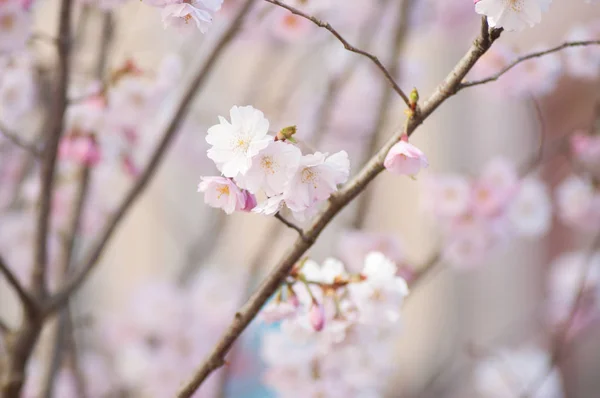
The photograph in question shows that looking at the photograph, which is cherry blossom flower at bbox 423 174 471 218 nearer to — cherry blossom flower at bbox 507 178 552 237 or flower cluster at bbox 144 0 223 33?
cherry blossom flower at bbox 507 178 552 237

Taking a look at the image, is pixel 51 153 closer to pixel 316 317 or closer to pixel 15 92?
pixel 15 92

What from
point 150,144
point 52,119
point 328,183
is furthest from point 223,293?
point 328,183

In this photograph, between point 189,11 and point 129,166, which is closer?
point 189,11

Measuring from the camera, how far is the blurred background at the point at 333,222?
0.90 meters

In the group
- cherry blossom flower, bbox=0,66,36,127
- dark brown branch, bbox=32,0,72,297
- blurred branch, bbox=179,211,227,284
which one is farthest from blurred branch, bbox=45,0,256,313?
blurred branch, bbox=179,211,227,284

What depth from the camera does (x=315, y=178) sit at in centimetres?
39

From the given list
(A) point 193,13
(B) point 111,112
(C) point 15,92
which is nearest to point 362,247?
(B) point 111,112

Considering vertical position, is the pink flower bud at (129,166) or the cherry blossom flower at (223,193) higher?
the cherry blossom flower at (223,193)

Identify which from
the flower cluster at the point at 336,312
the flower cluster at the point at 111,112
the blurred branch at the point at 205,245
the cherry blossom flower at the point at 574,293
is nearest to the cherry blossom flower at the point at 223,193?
the flower cluster at the point at 336,312

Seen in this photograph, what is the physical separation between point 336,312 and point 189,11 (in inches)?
10.6

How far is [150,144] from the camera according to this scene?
990mm

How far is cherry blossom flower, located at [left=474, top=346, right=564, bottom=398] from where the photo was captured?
1207 mm

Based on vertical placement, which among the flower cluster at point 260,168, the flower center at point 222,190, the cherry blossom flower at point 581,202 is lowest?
the cherry blossom flower at point 581,202

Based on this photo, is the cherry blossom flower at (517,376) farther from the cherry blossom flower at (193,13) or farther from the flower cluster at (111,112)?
the cherry blossom flower at (193,13)
